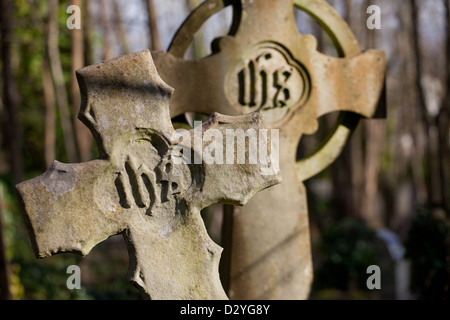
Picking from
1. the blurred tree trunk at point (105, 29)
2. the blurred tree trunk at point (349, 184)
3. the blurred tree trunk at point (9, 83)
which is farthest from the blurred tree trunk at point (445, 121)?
the blurred tree trunk at point (105, 29)

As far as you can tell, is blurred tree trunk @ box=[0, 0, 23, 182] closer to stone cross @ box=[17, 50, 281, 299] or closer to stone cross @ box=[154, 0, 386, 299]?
stone cross @ box=[154, 0, 386, 299]

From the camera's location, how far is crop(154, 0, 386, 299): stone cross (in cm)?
376

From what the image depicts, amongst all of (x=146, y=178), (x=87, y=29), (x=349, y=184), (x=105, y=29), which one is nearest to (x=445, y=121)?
(x=146, y=178)

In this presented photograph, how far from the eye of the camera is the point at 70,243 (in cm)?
257

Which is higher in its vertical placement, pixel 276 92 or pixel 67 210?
pixel 276 92

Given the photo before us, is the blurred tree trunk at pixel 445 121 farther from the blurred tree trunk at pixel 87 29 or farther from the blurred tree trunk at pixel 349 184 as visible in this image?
the blurred tree trunk at pixel 87 29

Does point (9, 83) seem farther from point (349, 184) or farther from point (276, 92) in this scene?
point (349, 184)

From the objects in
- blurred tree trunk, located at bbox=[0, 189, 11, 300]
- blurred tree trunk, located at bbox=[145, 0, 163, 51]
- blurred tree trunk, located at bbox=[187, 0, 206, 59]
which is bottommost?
blurred tree trunk, located at bbox=[0, 189, 11, 300]

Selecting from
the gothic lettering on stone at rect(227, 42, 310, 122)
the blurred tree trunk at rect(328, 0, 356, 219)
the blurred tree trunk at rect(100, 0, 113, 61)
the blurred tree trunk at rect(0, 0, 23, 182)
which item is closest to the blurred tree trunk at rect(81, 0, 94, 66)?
the blurred tree trunk at rect(100, 0, 113, 61)

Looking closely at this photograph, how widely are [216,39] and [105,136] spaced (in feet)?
4.92

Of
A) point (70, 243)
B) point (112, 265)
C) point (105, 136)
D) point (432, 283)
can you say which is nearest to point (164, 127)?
point (105, 136)

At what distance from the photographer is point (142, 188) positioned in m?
2.66

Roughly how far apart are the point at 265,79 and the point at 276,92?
13 cm
